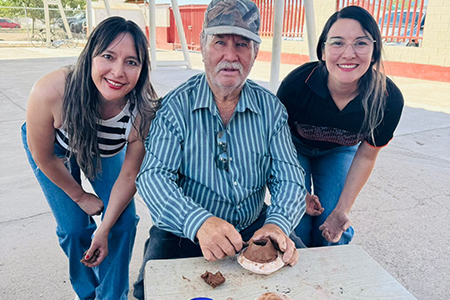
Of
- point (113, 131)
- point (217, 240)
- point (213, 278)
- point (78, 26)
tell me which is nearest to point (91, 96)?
point (113, 131)

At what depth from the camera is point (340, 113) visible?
87.4 inches

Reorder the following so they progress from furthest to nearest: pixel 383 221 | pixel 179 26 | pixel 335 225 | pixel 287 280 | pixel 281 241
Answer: pixel 179 26, pixel 383 221, pixel 335 225, pixel 281 241, pixel 287 280

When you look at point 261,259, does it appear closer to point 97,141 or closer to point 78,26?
point 97,141

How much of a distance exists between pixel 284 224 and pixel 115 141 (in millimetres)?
912

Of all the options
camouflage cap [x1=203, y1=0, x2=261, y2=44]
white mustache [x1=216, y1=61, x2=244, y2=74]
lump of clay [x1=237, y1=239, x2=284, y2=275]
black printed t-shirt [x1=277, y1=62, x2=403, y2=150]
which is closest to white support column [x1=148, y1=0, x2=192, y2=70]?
black printed t-shirt [x1=277, y1=62, x2=403, y2=150]

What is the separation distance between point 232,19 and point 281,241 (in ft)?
3.04

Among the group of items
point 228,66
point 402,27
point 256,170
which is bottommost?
point 256,170

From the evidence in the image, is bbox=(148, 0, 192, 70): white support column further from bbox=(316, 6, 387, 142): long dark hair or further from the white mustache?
the white mustache

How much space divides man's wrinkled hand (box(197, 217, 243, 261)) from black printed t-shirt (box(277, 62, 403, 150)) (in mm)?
1104

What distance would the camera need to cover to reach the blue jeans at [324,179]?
7.90 feet

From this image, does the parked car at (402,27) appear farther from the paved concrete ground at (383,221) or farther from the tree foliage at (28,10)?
the tree foliage at (28,10)

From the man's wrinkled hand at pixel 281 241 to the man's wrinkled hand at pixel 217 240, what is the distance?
9 centimetres

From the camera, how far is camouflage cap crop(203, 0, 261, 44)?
66.0 inches

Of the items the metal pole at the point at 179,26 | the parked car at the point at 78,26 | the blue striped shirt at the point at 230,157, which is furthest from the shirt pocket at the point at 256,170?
the parked car at the point at 78,26
